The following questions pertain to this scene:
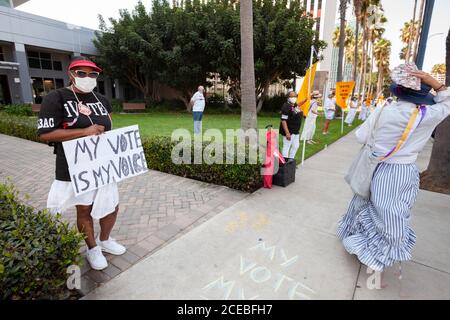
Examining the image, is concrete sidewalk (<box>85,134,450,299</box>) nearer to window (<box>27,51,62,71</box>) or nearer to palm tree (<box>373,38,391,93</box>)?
window (<box>27,51,62,71</box>)

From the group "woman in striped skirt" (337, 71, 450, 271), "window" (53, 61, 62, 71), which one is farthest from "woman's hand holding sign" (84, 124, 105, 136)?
"window" (53, 61, 62, 71)

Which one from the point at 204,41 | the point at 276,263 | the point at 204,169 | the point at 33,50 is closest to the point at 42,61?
the point at 33,50

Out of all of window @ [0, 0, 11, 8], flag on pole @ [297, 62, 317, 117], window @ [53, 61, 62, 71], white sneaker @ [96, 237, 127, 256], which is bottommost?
white sneaker @ [96, 237, 127, 256]

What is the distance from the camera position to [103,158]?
267cm

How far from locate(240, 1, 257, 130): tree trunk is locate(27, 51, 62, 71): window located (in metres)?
23.3

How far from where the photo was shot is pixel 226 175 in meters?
5.10

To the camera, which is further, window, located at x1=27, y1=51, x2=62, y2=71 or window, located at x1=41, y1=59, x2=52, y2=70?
window, located at x1=41, y1=59, x2=52, y2=70

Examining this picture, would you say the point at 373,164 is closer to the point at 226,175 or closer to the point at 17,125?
the point at 226,175

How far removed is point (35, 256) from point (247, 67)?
597 cm

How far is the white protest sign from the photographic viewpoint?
94.8 inches

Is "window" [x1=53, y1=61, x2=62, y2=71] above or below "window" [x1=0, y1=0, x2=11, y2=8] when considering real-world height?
below

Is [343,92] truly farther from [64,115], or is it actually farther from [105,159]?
[64,115]

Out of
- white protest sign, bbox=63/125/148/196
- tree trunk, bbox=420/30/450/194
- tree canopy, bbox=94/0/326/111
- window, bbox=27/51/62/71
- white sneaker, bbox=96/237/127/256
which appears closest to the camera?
white protest sign, bbox=63/125/148/196

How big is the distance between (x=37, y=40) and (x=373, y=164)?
25.9 metres
